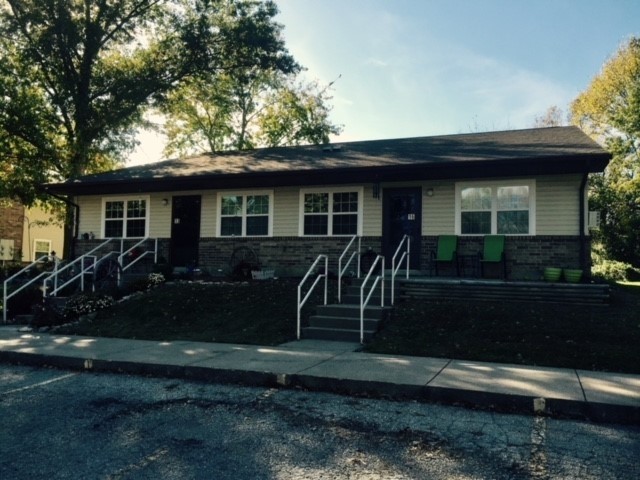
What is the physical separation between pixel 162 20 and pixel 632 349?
957 inches

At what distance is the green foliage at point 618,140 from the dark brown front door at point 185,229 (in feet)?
78.2

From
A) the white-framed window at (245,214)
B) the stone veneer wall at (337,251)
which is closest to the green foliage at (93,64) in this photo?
the stone veneer wall at (337,251)

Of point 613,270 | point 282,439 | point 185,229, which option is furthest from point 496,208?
point 613,270

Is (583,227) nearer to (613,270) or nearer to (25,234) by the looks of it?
(613,270)

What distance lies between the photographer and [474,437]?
412 cm

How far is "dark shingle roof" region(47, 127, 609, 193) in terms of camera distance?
1180cm

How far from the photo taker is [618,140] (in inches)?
1310

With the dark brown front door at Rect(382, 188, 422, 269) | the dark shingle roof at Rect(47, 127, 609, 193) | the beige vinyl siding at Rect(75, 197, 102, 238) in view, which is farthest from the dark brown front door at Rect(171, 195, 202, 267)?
the dark brown front door at Rect(382, 188, 422, 269)

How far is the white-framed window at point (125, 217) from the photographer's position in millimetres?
16391

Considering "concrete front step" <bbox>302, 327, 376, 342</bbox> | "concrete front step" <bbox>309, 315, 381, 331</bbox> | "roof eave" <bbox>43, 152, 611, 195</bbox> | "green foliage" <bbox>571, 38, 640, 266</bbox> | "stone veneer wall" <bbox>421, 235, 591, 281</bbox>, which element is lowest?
"concrete front step" <bbox>302, 327, 376, 342</bbox>

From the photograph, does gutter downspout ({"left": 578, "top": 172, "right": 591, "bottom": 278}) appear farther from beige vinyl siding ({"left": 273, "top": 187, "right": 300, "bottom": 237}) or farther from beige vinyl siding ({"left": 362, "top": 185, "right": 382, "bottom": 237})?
beige vinyl siding ({"left": 273, "top": 187, "right": 300, "bottom": 237})

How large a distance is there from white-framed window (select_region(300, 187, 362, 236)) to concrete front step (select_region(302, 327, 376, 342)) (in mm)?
5107

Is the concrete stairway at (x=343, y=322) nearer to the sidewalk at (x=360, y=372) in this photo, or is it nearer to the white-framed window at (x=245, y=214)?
the sidewalk at (x=360, y=372)

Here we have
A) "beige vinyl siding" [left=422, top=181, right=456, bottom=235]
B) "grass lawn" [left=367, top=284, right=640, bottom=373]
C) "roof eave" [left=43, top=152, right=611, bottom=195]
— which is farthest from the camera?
"beige vinyl siding" [left=422, top=181, right=456, bottom=235]
